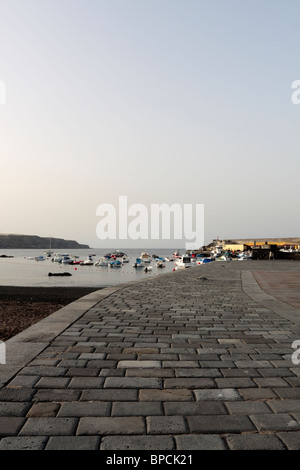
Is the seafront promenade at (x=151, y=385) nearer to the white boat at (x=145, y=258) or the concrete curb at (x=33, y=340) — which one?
the concrete curb at (x=33, y=340)

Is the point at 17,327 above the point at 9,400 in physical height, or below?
below

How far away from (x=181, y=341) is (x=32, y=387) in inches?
94.2

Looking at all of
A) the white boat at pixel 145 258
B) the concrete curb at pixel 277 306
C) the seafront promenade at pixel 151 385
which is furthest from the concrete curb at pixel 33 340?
the white boat at pixel 145 258

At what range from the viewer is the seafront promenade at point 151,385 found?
263 cm

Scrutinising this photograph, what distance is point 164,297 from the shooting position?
10.4 metres

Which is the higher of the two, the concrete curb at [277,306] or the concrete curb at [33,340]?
the concrete curb at [33,340]

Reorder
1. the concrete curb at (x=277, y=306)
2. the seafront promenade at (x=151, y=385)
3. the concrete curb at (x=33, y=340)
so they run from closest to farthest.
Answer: the seafront promenade at (x=151, y=385)
the concrete curb at (x=33, y=340)
the concrete curb at (x=277, y=306)

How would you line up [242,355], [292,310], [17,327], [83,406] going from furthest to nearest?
[17,327], [292,310], [242,355], [83,406]

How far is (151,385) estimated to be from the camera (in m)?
3.60

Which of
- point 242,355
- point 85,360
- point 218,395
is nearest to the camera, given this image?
point 218,395

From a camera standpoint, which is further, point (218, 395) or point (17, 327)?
point (17, 327)

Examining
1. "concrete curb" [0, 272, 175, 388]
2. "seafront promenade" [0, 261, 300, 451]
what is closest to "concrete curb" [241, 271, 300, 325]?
"seafront promenade" [0, 261, 300, 451]

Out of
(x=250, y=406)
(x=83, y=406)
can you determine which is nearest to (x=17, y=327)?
(x=83, y=406)

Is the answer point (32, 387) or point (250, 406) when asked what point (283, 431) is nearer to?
point (250, 406)
